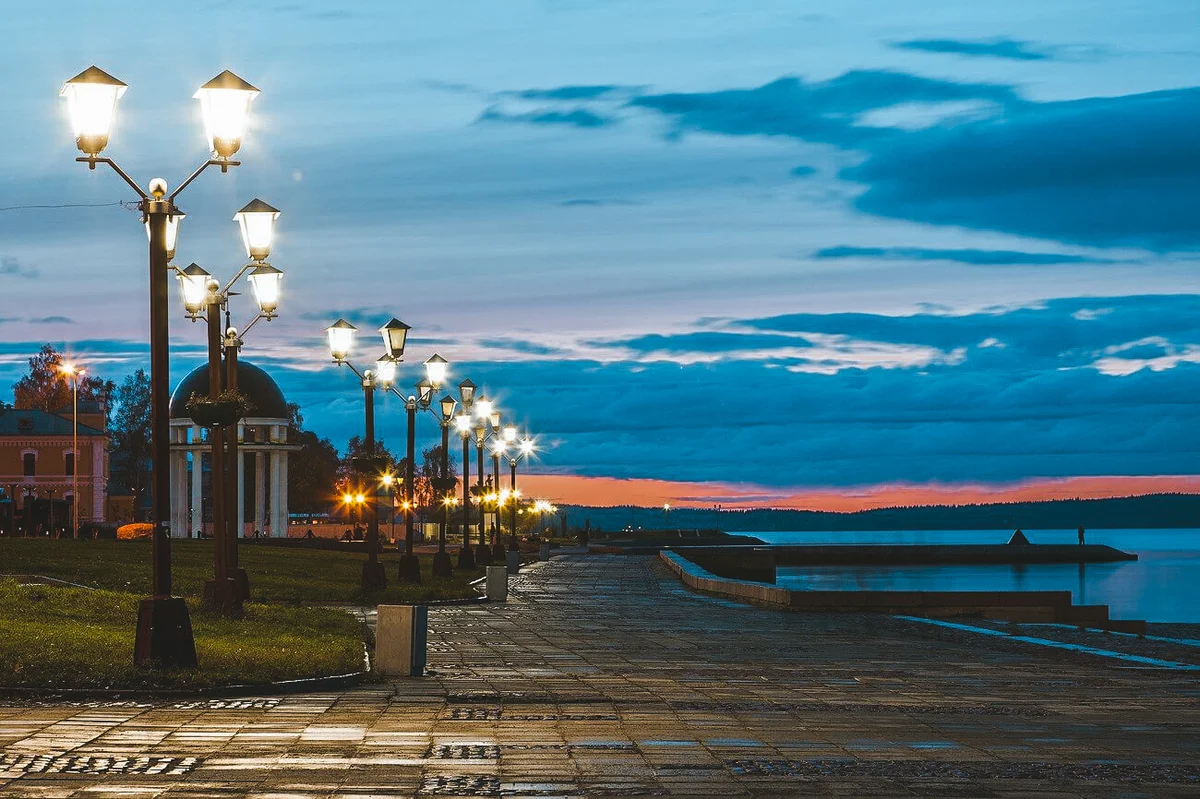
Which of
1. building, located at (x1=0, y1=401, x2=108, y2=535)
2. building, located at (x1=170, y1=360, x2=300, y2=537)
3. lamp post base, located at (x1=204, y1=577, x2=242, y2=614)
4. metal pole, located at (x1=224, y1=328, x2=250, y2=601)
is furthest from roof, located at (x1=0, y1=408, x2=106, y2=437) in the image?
lamp post base, located at (x1=204, y1=577, x2=242, y2=614)

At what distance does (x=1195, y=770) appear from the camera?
1053cm

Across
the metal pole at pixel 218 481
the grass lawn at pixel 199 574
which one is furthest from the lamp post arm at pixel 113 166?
the grass lawn at pixel 199 574

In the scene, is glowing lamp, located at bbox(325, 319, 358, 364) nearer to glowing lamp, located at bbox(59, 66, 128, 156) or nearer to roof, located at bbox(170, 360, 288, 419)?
glowing lamp, located at bbox(59, 66, 128, 156)

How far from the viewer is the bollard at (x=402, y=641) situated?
1700cm

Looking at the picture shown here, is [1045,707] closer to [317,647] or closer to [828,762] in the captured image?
[828,762]

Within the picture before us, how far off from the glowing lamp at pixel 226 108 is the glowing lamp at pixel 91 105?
1213 millimetres

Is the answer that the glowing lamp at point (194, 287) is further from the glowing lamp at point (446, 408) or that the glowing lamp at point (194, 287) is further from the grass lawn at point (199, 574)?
the glowing lamp at point (446, 408)

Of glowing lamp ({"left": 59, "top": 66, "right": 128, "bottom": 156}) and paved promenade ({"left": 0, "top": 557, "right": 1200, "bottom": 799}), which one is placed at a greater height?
glowing lamp ({"left": 59, "top": 66, "right": 128, "bottom": 156})

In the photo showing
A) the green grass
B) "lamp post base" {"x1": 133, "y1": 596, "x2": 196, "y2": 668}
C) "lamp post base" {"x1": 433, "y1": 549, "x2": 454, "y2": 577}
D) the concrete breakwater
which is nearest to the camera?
the green grass

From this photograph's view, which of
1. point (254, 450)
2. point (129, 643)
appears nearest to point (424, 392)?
point (129, 643)

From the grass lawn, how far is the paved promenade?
12710mm

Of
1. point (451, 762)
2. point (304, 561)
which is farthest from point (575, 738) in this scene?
point (304, 561)

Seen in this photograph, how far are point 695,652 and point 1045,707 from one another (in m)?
7.36

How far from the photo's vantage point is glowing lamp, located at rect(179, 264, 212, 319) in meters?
23.8
